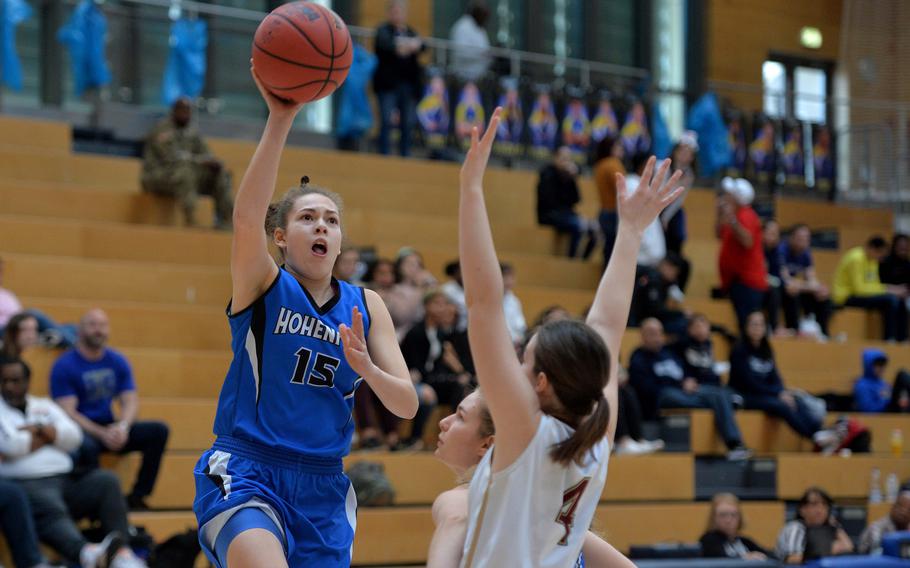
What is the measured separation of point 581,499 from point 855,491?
31.8 ft

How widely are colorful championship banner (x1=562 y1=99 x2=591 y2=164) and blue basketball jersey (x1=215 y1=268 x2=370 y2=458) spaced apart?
36.9 feet

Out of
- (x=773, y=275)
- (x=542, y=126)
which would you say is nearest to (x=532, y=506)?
(x=773, y=275)

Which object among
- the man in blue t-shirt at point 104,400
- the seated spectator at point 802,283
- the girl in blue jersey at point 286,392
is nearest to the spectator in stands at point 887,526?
the seated spectator at point 802,283

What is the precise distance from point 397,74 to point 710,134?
4.20 metres

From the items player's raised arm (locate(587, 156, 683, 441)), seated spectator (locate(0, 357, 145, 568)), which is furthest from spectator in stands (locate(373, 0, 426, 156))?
player's raised arm (locate(587, 156, 683, 441))

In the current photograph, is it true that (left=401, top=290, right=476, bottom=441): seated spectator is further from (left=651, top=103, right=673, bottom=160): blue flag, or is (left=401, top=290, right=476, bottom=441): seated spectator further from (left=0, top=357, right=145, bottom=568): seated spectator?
(left=651, top=103, right=673, bottom=160): blue flag

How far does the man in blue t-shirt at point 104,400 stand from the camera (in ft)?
27.9

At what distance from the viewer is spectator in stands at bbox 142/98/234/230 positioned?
36.9 ft

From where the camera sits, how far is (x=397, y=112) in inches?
545

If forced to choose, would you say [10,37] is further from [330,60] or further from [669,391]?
[330,60]

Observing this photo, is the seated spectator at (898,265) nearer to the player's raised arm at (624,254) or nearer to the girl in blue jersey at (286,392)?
the girl in blue jersey at (286,392)

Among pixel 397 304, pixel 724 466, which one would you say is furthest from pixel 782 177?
pixel 397 304

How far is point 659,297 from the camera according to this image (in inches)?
482

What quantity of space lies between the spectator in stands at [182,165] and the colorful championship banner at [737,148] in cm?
680
